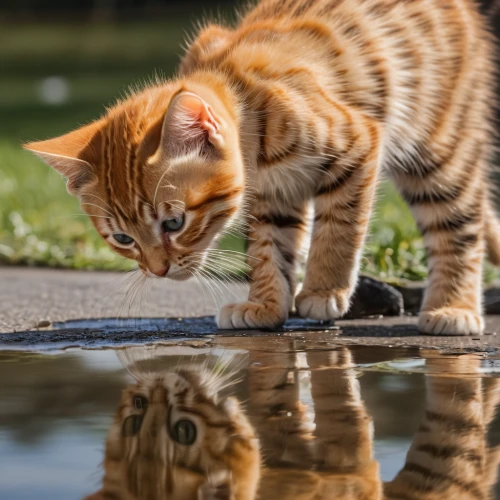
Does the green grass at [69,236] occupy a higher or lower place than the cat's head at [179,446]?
higher

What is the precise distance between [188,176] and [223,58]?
68cm

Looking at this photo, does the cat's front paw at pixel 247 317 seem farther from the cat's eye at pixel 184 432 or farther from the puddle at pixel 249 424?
the cat's eye at pixel 184 432

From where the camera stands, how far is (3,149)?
9.49 metres

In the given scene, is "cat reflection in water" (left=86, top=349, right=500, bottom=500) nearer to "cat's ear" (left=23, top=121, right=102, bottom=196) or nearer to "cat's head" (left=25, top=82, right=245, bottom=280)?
"cat's head" (left=25, top=82, right=245, bottom=280)

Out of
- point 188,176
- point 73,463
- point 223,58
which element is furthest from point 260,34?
point 73,463

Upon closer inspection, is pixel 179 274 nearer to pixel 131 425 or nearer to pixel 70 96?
pixel 131 425

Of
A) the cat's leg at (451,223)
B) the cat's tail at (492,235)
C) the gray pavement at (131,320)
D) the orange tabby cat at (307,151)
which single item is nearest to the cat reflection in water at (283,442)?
the gray pavement at (131,320)

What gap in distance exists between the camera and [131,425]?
2.60 meters

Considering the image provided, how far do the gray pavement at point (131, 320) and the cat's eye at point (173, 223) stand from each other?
1.35ft

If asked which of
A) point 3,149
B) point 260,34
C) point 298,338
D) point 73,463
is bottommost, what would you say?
point 73,463

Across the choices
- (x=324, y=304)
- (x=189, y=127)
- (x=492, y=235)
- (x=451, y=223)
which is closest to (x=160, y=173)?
(x=189, y=127)

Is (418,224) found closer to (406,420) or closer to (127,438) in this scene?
(406,420)

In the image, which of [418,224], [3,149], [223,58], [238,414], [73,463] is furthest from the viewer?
[3,149]

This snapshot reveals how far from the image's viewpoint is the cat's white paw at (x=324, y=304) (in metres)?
4.00
